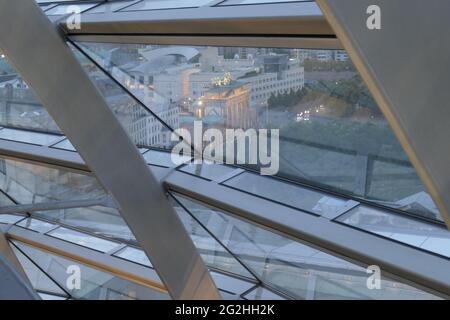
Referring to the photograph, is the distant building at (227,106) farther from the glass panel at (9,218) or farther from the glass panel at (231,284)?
the glass panel at (9,218)

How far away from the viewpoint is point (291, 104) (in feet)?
22.5

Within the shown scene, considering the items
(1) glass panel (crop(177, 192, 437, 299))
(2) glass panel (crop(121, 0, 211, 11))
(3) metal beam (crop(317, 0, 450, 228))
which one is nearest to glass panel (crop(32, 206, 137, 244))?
(1) glass panel (crop(177, 192, 437, 299))

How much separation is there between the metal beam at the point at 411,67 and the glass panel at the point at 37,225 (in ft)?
40.1

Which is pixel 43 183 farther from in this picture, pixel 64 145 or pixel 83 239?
pixel 64 145

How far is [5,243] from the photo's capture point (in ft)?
52.0

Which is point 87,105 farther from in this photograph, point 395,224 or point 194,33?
point 395,224

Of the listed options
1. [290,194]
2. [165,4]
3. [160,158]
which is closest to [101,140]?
[160,158]

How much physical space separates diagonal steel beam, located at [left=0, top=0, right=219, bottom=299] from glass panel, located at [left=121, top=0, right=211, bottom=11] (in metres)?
1.20

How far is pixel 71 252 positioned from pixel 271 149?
25.2 ft

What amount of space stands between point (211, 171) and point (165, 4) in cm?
232

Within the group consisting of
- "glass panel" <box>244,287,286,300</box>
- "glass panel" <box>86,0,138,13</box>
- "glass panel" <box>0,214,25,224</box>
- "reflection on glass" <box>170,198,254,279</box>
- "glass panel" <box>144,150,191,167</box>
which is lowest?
"glass panel" <box>0,214,25,224</box>

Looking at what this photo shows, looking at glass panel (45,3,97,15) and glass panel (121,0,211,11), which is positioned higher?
glass panel (121,0,211,11)

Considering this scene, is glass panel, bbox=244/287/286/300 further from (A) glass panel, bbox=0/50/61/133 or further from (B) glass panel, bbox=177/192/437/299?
(A) glass panel, bbox=0/50/61/133

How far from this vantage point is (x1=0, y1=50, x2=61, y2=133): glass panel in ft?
39.7
